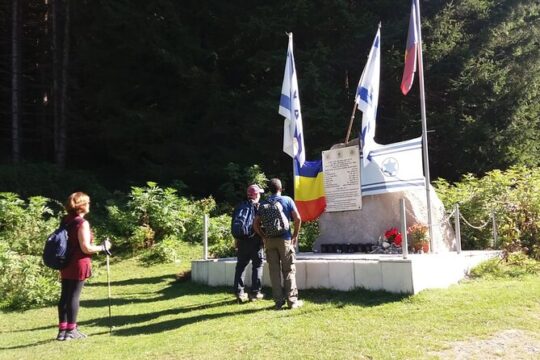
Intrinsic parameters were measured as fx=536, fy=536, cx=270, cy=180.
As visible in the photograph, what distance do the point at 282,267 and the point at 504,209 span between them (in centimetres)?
543

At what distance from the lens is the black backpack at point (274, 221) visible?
7.48 m

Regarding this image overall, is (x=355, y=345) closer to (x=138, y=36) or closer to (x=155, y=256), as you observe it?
(x=155, y=256)

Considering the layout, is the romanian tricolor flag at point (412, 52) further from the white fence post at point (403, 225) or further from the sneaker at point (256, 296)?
the sneaker at point (256, 296)

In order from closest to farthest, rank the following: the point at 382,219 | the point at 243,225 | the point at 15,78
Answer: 1. the point at 243,225
2. the point at 382,219
3. the point at 15,78

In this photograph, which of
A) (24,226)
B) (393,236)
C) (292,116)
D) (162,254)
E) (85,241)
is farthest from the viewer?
(24,226)

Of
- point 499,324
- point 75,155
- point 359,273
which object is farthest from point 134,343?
point 75,155

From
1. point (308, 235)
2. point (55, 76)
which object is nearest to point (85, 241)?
point (308, 235)

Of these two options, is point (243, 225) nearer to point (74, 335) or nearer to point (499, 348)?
point (74, 335)

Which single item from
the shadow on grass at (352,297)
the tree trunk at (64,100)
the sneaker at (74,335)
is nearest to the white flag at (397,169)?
the shadow on grass at (352,297)

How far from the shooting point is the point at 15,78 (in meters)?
23.5

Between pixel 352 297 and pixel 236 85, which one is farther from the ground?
pixel 236 85

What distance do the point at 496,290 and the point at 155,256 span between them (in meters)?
8.72

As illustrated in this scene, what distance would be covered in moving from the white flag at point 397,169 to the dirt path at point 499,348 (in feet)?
13.8

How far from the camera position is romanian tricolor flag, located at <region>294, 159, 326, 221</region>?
1077 cm
